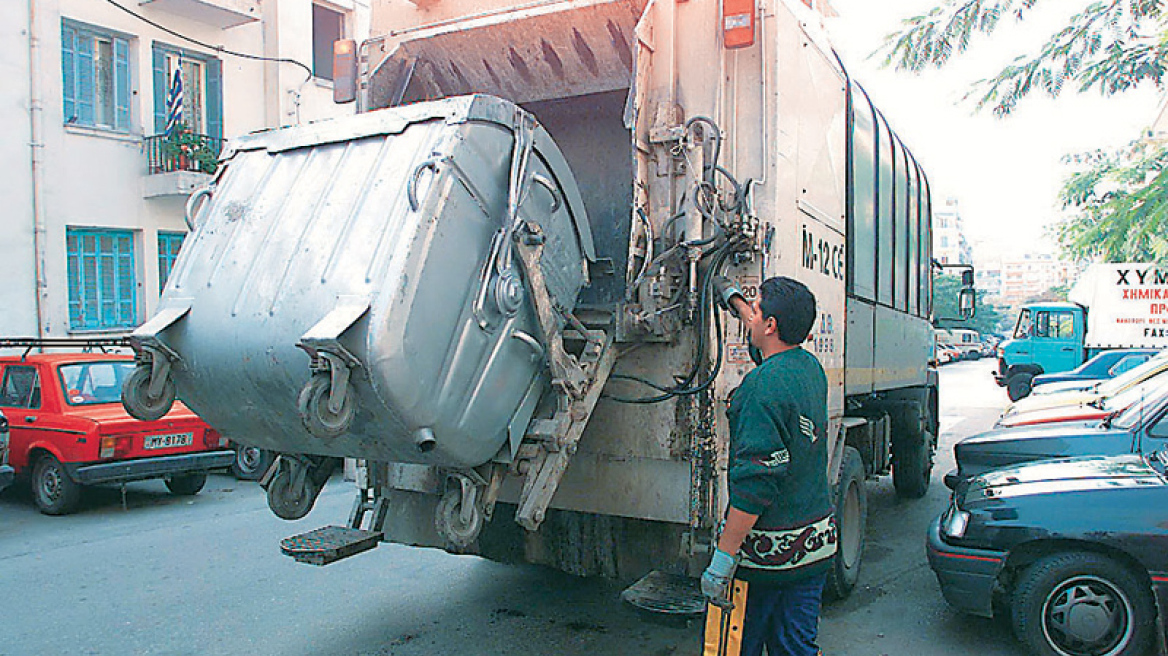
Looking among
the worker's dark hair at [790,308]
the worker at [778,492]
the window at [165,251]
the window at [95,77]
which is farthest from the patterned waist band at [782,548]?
the window at [95,77]

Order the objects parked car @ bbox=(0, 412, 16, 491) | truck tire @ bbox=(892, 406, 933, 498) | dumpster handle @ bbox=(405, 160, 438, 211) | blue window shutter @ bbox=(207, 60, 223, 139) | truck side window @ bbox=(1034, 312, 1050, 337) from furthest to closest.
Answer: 1. truck side window @ bbox=(1034, 312, 1050, 337)
2. blue window shutter @ bbox=(207, 60, 223, 139)
3. truck tire @ bbox=(892, 406, 933, 498)
4. parked car @ bbox=(0, 412, 16, 491)
5. dumpster handle @ bbox=(405, 160, 438, 211)

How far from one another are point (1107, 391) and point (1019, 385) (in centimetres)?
Result: 1374

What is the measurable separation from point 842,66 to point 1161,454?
2826 millimetres

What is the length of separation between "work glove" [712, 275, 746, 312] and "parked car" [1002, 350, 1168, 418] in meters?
4.68

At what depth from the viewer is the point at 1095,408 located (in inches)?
267

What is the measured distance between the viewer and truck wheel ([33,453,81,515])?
26.5 feet

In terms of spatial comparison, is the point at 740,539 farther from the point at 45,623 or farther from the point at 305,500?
the point at 45,623

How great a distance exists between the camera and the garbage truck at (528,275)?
10.6 feet

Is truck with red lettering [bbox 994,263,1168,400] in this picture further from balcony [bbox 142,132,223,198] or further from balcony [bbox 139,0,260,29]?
balcony [bbox 139,0,260,29]

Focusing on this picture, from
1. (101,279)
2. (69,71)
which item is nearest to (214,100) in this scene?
(69,71)

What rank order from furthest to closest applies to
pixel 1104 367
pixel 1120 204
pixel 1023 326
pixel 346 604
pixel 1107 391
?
pixel 1023 326, pixel 1104 367, pixel 1120 204, pixel 1107 391, pixel 346 604

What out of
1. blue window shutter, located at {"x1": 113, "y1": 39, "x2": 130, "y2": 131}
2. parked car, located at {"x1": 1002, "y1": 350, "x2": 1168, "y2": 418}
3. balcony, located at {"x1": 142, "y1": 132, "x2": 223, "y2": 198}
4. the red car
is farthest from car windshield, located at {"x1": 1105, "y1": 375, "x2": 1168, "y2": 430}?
blue window shutter, located at {"x1": 113, "y1": 39, "x2": 130, "y2": 131}

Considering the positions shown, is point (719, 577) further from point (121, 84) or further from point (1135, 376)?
point (121, 84)

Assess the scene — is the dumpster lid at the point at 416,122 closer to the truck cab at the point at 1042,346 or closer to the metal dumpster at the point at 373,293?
the metal dumpster at the point at 373,293
